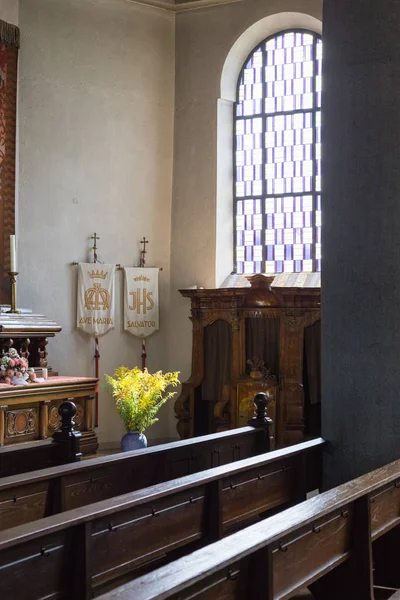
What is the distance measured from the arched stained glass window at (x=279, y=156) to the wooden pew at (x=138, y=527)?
6.49m

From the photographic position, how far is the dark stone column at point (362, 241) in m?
4.50

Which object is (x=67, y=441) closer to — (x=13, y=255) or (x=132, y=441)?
(x=132, y=441)

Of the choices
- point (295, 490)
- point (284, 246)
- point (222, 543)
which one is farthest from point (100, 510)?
point (284, 246)

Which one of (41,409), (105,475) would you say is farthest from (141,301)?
(105,475)

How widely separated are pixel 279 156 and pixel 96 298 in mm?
3240

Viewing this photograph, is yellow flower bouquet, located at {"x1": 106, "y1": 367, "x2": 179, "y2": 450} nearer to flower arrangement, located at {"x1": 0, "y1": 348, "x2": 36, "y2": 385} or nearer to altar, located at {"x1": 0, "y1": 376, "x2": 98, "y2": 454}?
altar, located at {"x1": 0, "y1": 376, "x2": 98, "y2": 454}

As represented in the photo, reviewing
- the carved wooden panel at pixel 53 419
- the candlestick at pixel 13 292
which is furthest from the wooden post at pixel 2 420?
the candlestick at pixel 13 292

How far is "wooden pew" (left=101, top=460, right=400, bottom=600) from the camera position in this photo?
2.28 meters

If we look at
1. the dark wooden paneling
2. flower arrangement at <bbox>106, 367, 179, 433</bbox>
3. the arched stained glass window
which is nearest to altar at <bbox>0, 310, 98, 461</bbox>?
flower arrangement at <bbox>106, 367, 179, 433</bbox>

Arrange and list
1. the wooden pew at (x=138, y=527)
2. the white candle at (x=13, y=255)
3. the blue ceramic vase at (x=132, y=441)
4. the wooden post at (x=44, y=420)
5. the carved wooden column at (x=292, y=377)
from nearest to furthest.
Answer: the wooden pew at (x=138, y=527) < the wooden post at (x=44, y=420) < the blue ceramic vase at (x=132, y=441) < the white candle at (x=13, y=255) < the carved wooden column at (x=292, y=377)

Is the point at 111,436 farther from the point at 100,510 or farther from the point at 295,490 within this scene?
Answer: the point at 100,510

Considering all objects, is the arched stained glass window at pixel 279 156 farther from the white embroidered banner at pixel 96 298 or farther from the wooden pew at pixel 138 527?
the wooden pew at pixel 138 527

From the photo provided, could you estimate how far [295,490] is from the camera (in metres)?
4.60

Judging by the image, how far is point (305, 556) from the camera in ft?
9.87
